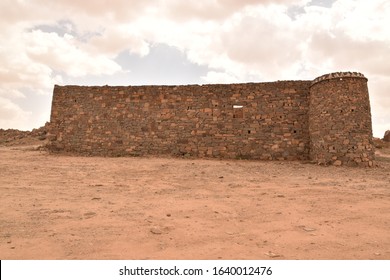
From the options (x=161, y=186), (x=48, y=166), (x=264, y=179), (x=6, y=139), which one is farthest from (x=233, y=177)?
(x=6, y=139)

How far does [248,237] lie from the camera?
3553mm

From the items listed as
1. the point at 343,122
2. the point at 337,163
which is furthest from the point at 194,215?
the point at 343,122

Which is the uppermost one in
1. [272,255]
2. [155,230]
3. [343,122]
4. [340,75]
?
[340,75]

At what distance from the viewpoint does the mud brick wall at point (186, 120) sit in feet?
37.7

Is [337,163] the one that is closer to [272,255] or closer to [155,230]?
[272,255]

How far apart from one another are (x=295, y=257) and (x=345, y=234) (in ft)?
3.40

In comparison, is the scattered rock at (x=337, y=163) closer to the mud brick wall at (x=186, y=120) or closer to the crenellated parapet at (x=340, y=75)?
the mud brick wall at (x=186, y=120)

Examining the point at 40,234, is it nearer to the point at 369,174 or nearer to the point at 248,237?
the point at 248,237

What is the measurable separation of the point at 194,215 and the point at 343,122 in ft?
24.0

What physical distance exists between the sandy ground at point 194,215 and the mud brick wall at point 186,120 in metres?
3.48

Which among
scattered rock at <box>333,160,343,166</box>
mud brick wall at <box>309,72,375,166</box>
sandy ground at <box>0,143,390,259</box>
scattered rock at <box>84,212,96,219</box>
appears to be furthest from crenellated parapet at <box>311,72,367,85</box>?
scattered rock at <box>84,212,96,219</box>

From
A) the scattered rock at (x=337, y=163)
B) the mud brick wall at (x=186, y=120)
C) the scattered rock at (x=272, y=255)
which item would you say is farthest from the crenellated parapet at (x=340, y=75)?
the scattered rock at (x=272, y=255)

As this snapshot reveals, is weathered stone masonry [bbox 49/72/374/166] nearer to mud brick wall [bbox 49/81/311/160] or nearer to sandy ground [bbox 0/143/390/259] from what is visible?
mud brick wall [bbox 49/81/311/160]

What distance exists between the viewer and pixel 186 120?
40.0 ft
